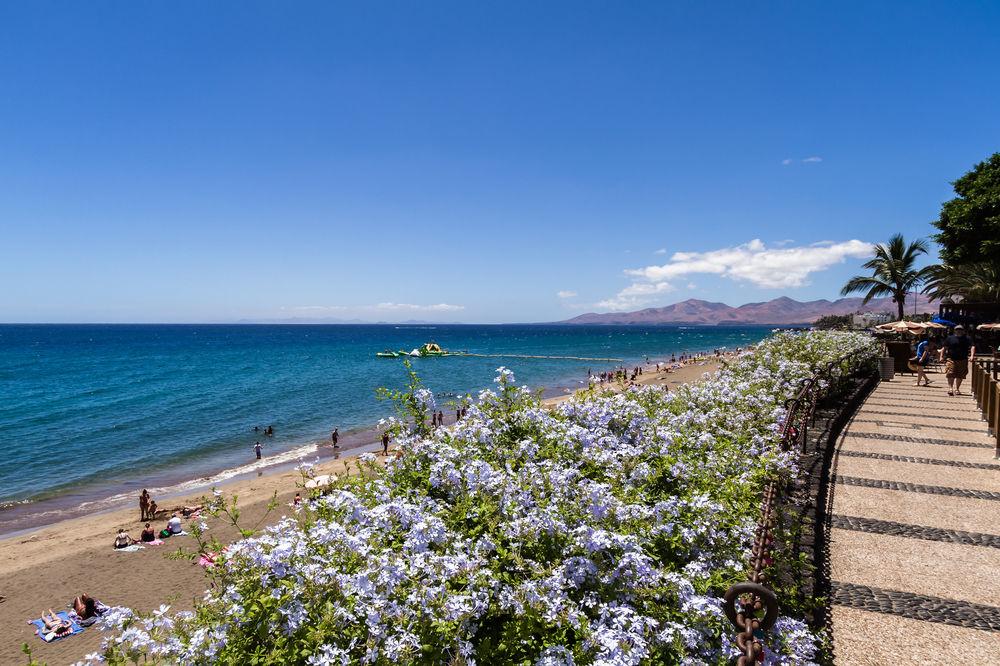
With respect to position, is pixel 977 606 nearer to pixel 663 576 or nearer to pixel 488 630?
pixel 663 576

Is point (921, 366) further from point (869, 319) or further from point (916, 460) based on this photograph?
point (869, 319)

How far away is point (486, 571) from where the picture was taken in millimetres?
2342

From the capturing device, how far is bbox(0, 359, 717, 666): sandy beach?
9.98 metres

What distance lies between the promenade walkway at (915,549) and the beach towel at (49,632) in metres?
13.5

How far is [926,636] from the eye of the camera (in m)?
4.35

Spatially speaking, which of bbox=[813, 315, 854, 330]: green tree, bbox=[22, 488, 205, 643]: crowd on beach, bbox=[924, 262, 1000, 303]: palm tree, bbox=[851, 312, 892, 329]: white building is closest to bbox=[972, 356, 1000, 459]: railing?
bbox=[22, 488, 205, 643]: crowd on beach

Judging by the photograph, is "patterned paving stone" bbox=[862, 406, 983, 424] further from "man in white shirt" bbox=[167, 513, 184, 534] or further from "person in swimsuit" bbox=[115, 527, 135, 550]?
"person in swimsuit" bbox=[115, 527, 135, 550]

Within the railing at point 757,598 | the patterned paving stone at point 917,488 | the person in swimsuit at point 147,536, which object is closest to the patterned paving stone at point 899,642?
the railing at point 757,598

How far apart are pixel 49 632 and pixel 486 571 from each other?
12.8 m

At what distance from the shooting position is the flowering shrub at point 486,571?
7.16 ft

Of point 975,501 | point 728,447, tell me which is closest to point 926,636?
point 728,447

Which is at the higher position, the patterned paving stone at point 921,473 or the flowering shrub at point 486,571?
the flowering shrub at point 486,571

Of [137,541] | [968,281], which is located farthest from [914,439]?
[968,281]

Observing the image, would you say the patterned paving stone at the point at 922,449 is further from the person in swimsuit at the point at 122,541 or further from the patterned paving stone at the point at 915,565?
the person in swimsuit at the point at 122,541
